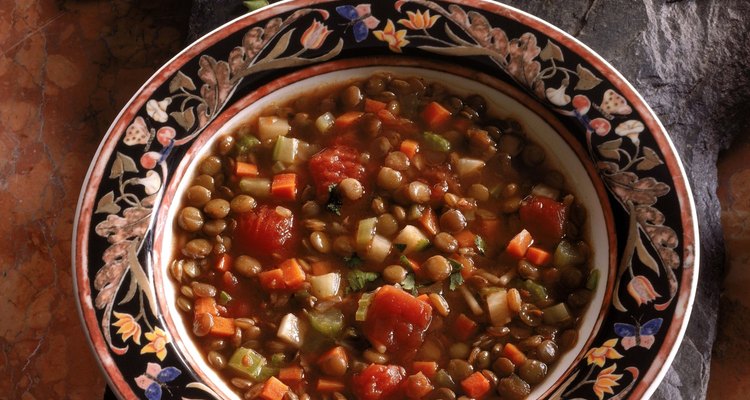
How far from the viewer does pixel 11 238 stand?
5.23m

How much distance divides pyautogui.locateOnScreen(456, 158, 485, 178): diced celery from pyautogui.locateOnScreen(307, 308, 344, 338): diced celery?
0.95 m

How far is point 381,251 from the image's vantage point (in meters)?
4.13

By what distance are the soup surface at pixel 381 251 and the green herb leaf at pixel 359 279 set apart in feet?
0.03

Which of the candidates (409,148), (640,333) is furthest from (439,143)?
(640,333)

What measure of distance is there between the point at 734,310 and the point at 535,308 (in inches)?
65.1

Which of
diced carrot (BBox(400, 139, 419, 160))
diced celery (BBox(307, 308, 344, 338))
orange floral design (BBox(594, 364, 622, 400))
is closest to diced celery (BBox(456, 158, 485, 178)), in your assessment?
diced carrot (BBox(400, 139, 419, 160))

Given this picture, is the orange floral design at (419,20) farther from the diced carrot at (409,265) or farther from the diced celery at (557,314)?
the diced celery at (557,314)

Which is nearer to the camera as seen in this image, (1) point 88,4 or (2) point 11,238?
(2) point 11,238

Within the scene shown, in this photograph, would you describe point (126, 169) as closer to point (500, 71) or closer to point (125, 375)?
point (125, 375)

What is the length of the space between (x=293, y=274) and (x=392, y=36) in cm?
130

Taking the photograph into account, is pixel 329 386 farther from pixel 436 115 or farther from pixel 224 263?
pixel 436 115

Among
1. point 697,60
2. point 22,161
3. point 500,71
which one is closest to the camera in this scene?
point 500,71

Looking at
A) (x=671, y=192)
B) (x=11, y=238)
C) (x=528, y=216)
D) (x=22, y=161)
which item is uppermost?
(x=671, y=192)

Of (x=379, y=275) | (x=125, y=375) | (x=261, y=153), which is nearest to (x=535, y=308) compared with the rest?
(x=379, y=275)
